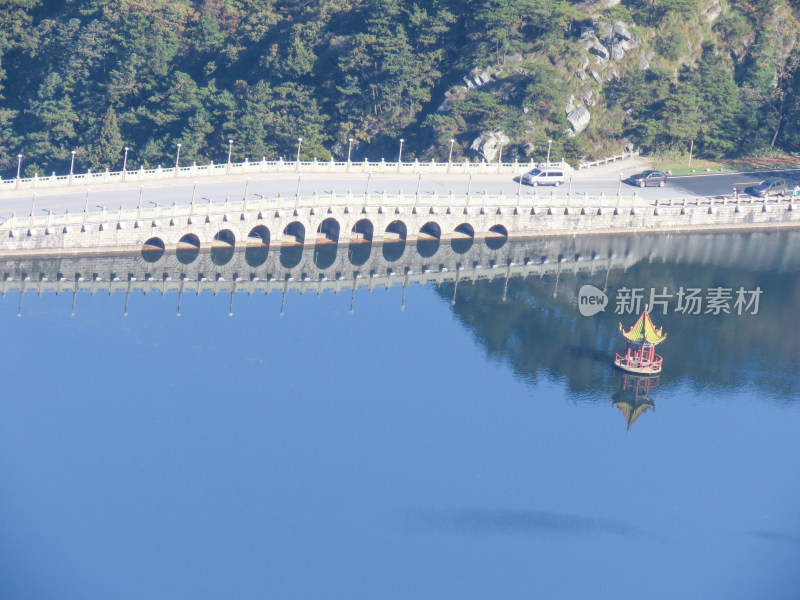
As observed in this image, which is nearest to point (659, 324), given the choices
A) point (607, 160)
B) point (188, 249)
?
point (607, 160)

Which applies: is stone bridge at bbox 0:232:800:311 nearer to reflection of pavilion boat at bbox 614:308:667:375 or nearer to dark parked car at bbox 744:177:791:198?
dark parked car at bbox 744:177:791:198

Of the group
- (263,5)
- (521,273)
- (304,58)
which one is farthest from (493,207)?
(263,5)

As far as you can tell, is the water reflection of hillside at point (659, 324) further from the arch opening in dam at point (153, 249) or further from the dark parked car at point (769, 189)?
the arch opening in dam at point (153, 249)

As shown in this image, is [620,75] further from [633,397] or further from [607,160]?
[633,397]

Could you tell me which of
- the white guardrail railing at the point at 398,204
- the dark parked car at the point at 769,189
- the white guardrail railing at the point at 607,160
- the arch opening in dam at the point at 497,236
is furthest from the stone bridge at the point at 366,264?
the white guardrail railing at the point at 607,160

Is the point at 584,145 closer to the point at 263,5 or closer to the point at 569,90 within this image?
the point at 569,90

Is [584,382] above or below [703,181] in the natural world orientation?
below
